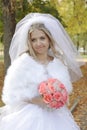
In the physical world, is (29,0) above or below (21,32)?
below

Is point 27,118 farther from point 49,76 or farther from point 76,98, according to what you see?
point 76,98

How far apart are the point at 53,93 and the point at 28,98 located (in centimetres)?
28

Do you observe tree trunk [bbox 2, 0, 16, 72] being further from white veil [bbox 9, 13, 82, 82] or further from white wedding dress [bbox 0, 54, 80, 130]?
white wedding dress [bbox 0, 54, 80, 130]

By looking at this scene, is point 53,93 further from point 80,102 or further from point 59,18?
point 59,18

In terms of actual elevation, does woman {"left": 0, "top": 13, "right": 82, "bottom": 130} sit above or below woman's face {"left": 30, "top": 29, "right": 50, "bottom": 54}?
below

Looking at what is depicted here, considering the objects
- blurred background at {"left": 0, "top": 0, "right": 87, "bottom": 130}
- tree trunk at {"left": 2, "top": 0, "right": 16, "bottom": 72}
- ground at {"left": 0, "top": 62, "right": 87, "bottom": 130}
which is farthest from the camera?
tree trunk at {"left": 2, "top": 0, "right": 16, "bottom": 72}

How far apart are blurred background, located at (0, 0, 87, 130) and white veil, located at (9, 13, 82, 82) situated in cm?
464

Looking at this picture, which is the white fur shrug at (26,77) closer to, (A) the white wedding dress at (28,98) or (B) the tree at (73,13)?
(A) the white wedding dress at (28,98)

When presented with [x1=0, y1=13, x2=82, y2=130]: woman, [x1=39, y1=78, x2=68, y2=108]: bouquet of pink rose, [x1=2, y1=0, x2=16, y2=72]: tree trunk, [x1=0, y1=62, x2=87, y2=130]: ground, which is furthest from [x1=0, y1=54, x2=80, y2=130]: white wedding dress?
[x1=2, y1=0, x2=16, y2=72]: tree trunk

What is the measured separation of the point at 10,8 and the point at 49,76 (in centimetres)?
950

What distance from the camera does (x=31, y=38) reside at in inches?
186

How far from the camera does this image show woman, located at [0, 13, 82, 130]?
15.1 feet

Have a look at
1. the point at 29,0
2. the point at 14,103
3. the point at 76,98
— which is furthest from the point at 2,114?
the point at 29,0

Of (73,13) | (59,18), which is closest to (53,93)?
(59,18)
